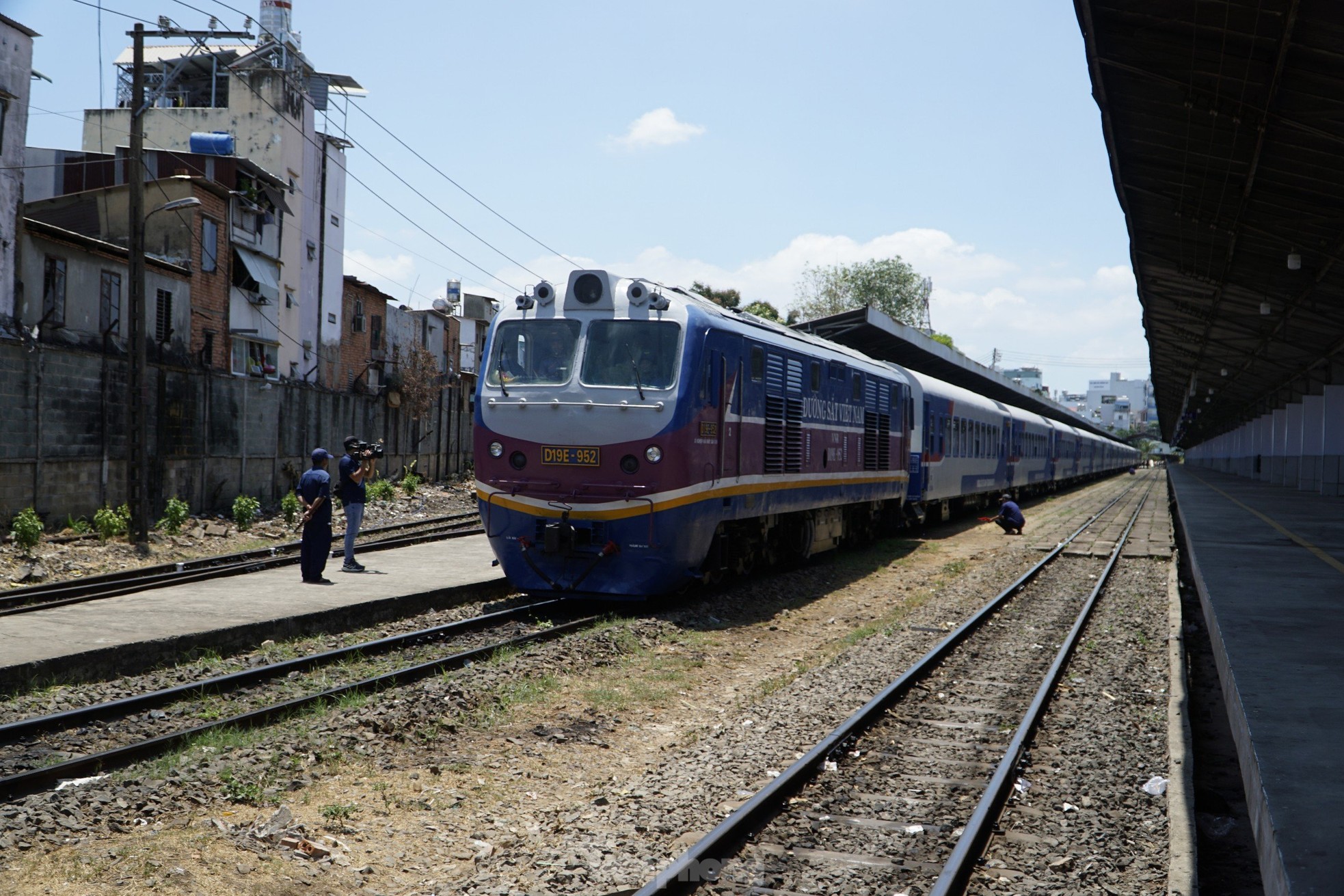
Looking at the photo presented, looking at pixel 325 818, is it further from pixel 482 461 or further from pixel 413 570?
pixel 413 570

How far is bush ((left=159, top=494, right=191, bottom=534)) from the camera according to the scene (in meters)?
19.8

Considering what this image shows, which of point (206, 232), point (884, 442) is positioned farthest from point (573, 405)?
point (206, 232)

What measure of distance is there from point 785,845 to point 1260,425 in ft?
199

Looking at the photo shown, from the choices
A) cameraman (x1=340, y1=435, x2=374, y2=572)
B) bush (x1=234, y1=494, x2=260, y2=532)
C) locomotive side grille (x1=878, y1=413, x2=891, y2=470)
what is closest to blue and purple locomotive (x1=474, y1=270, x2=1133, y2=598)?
cameraman (x1=340, y1=435, x2=374, y2=572)

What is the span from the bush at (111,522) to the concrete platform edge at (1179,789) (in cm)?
1606

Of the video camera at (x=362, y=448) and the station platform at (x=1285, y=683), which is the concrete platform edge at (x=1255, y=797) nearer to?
the station platform at (x=1285, y=683)

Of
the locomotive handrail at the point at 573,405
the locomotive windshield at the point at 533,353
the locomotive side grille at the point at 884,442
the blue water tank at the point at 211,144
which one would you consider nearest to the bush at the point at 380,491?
the blue water tank at the point at 211,144

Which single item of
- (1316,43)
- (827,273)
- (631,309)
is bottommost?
(631,309)

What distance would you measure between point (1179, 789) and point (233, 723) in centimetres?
582

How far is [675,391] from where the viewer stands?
1119 cm

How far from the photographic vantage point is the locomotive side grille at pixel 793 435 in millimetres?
13906

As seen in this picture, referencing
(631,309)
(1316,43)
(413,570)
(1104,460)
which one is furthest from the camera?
(1104,460)

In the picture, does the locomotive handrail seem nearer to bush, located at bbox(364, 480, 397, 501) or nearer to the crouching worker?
the crouching worker

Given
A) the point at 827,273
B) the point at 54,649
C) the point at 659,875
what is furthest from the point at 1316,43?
the point at 827,273
